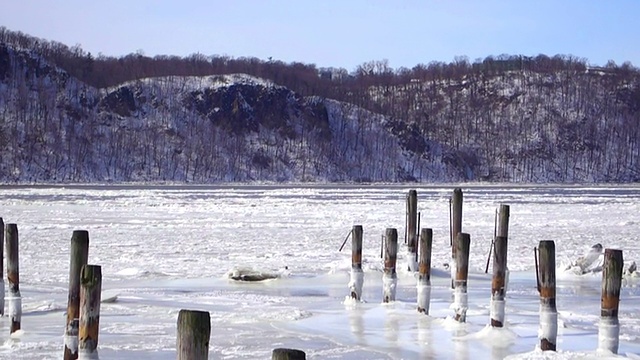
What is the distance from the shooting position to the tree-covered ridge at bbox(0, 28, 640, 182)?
479 feet

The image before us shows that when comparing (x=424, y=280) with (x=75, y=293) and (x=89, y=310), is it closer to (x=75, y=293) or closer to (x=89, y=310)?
(x=75, y=293)

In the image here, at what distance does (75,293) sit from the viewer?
11.1 m

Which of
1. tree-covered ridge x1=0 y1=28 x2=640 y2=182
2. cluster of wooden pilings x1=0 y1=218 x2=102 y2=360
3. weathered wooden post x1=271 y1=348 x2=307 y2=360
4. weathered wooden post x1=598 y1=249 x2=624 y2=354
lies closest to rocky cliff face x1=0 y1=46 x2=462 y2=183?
tree-covered ridge x1=0 y1=28 x2=640 y2=182

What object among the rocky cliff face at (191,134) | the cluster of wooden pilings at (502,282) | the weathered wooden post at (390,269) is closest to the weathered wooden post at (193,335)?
the cluster of wooden pilings at (502,282)

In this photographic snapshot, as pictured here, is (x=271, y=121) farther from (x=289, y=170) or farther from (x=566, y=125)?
(x=566, y=125)

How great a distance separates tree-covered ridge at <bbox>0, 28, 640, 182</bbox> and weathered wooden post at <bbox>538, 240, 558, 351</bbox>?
127 meters

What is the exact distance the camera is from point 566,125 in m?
184

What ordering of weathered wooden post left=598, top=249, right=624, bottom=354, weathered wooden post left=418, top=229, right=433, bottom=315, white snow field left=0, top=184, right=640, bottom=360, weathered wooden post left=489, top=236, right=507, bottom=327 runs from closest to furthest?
weathered wooden post left=598, top=249, right=624, bottom=354 < white snow field left=0, top=184, right=640, bottom=360 < weathered wooden post left=489, top=236, right=507, bottom=327 < weathered wooden post left=418, top=229, right=433, bottom=315

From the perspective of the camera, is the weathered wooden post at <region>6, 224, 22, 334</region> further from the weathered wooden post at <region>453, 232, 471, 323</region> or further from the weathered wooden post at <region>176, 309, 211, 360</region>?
the weathered wooden post at <region>176, 309, 211, 360</region>

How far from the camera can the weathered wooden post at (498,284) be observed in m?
13.2

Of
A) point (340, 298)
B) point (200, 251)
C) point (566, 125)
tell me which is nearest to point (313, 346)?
point (340, 298)

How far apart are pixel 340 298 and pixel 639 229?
68.7 ft

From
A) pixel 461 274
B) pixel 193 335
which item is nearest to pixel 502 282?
pixel 461 274

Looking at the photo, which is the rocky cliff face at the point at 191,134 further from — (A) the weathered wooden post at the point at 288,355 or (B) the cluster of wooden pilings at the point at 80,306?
(A) the weathered wooden post at the point at 288,355
